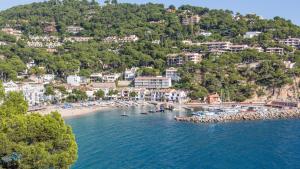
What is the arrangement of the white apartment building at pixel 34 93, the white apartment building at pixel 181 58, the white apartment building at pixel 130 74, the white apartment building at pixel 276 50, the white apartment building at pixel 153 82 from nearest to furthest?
the white apartment building at pixel 34 93 → the white apartment building at pixel 153 82 → the white apartment building at pixel 130 74 → the white apartment building at pixel 181 58 → the white apartment building at pixel 276 50

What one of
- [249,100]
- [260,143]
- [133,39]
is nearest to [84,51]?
[133,39]

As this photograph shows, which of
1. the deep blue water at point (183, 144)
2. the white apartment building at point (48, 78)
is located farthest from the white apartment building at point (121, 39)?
the deep blue water at point (183, 144)

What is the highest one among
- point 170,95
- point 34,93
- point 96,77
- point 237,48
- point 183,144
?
point 237,48

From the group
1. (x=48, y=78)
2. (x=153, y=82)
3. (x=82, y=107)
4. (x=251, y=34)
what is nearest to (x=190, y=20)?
(x=251, y=34)

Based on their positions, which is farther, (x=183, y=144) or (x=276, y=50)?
(x=276, y=50)

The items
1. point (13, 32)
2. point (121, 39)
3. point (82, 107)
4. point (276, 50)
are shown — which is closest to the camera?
point (82, 107)

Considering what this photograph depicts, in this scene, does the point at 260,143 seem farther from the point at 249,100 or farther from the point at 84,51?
the point at 84,51

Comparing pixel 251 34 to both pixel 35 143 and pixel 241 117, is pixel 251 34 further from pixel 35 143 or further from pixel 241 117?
pixel 35 143

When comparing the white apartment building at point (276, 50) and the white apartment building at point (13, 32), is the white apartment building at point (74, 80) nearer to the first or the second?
the white apartment building at point (13, 32)

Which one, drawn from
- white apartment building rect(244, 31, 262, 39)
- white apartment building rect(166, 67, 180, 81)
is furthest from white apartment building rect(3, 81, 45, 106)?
white apartment building rect(244, 31, 262, 39)
